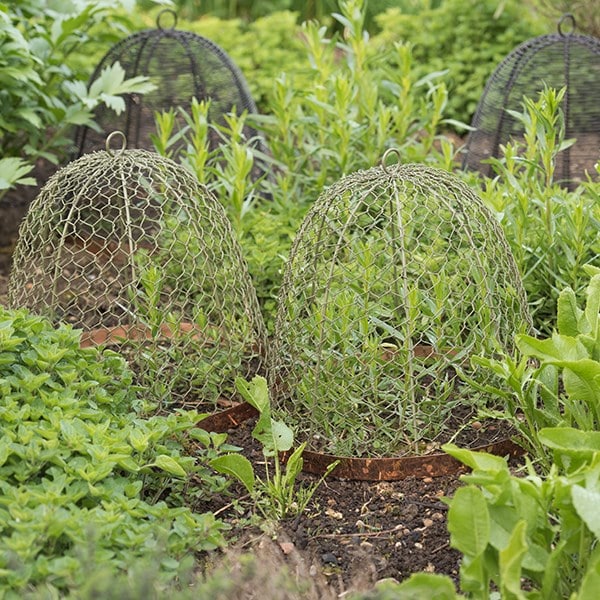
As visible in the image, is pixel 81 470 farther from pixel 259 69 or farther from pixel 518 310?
pixel 259 69

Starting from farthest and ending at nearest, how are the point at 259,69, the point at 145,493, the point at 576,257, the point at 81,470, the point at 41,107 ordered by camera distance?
the point at 259,69, the point at 41,107, the point at 576,257, the point at 145,493, the point at 81,470

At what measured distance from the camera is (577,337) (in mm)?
2441

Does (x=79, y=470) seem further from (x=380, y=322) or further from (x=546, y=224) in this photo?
(x=546, y=224)

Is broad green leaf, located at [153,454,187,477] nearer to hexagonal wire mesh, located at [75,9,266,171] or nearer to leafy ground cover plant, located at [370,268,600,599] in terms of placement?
leafy ground cover plant, located at [370,268,600,599]

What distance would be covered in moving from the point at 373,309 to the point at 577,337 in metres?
0.62

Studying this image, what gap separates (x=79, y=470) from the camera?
221 cm

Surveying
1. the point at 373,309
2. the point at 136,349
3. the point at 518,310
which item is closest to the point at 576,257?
the point at 518,310

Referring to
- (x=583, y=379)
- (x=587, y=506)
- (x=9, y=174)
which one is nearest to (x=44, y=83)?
(x=9, y=174)

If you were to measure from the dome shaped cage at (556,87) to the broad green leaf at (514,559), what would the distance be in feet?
10.1

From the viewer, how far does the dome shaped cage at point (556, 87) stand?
4695 mm

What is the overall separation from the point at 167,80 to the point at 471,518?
11.0ft

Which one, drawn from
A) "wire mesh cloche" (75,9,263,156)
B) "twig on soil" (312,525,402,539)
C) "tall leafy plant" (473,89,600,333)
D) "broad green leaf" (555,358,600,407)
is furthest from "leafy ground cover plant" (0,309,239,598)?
"wire mesh cloche" (75,9,263,156)

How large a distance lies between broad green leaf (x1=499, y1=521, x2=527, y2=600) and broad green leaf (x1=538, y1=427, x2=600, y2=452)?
0.35 metres

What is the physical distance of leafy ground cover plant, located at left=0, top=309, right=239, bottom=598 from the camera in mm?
1983
